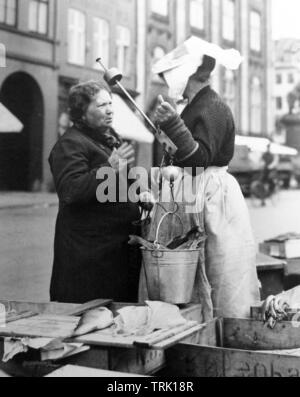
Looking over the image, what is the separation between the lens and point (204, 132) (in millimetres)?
2641

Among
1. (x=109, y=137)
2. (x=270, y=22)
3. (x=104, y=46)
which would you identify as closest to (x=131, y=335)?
(x=109, y=137)

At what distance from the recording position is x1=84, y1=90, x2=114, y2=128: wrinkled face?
9.61ft

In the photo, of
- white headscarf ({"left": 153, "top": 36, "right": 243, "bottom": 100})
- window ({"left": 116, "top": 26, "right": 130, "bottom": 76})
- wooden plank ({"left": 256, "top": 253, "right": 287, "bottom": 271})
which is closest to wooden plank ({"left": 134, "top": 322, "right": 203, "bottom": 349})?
white headscarf ({"left": 153, "top": 36, "right": 243, "bottom": 100})

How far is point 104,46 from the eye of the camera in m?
7.12

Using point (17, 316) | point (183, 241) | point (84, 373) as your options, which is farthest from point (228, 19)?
point (84, 373)

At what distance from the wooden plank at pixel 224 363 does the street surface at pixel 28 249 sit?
2.79 metres

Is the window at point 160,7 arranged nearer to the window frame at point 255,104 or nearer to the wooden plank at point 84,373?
the window frame at point 255,104

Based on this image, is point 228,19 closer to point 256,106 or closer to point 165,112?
point 256,106

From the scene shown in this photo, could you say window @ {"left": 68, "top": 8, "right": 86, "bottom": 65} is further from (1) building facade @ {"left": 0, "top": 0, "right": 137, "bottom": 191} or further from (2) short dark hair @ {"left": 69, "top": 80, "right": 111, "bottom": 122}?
(2) short dark hair @ {"left": 69, "top": 80, "right": 111, "bottom": 122}

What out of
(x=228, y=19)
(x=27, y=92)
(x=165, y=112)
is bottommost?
(x=165, y=112)

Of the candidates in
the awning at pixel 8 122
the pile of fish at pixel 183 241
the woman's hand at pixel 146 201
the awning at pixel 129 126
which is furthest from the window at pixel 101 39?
the pile of fish at pixel 183 241

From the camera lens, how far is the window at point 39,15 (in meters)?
5.49

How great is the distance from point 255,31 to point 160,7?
0.95 metres
